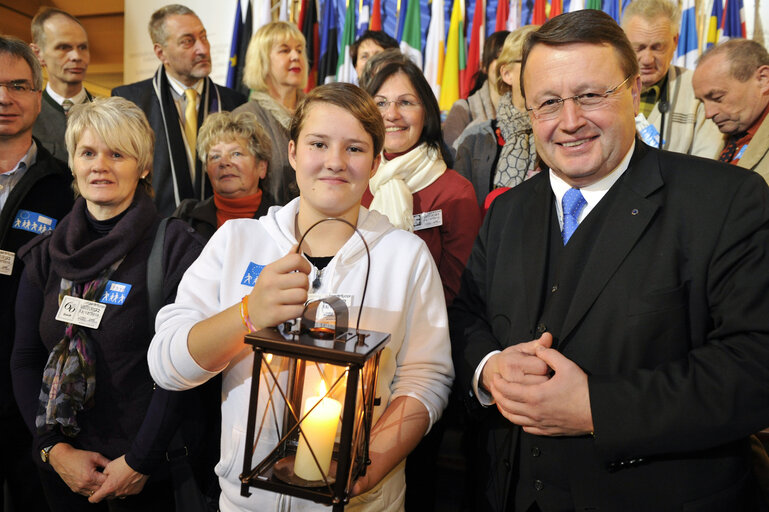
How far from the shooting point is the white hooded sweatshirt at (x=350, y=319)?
1.46 meters

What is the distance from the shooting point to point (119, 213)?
205cm

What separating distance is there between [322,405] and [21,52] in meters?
2.40

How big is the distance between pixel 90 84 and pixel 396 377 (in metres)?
6.61

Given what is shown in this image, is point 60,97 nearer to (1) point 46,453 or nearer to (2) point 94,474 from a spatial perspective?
(1) point 46,453

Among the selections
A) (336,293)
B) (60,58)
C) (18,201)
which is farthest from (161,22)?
(336,293)

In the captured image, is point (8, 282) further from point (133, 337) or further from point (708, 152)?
point (708, 152)

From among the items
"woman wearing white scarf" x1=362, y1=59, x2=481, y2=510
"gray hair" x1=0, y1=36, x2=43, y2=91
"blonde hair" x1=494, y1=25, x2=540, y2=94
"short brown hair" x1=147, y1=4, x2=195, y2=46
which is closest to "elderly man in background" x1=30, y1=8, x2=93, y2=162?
"short brown hair" x1=147, y1=4, x2=195, y2=46

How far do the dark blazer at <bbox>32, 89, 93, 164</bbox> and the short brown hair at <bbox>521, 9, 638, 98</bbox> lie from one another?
3.09 metres

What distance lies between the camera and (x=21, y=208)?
247 cm

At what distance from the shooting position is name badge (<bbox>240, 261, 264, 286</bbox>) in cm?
152

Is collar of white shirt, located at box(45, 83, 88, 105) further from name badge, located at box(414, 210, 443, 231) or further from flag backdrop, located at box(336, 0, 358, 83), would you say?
name badge, located at box(414, 210, 443, 231)

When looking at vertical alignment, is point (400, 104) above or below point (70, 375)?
above

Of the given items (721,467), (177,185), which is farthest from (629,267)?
(177,185)

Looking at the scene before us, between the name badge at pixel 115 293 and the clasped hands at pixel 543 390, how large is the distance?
4.15 feet
